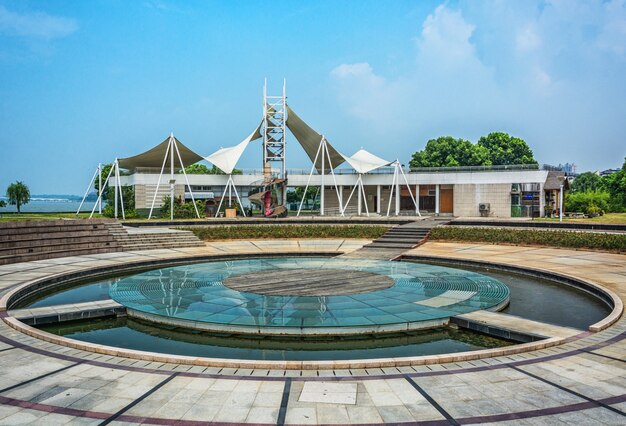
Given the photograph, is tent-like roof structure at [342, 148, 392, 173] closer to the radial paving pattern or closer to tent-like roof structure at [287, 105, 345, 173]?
tent-like roof structure at [287, 105, 345, 173]

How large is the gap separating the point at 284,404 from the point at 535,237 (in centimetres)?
2245

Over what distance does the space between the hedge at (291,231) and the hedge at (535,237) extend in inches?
159

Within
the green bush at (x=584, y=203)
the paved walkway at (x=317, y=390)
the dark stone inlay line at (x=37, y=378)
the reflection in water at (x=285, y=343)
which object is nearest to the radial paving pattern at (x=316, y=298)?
the reflection in water at (x=285, y=343)

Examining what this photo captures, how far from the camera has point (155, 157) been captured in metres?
44.7

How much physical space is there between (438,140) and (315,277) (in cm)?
6647

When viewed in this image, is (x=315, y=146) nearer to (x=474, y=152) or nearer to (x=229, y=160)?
(x=229, y=160)

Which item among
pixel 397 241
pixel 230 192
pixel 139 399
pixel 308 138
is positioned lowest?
pixel 139 399

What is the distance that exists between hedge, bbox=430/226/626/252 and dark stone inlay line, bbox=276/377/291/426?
20.7 meters

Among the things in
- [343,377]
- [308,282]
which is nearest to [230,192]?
[308,282]

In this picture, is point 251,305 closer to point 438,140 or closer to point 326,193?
point 326,193

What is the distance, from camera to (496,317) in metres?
10.8

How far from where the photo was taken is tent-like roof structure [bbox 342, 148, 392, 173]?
45.7 metres

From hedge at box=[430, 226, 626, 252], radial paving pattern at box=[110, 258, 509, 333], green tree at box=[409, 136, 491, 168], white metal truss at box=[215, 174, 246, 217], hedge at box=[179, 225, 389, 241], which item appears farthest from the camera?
green tree at box=[409, 136, 491, 168]

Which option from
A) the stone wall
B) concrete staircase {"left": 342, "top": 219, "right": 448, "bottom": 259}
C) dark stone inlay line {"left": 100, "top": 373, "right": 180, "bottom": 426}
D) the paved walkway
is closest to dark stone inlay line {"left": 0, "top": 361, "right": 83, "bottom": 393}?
the paved walkway
